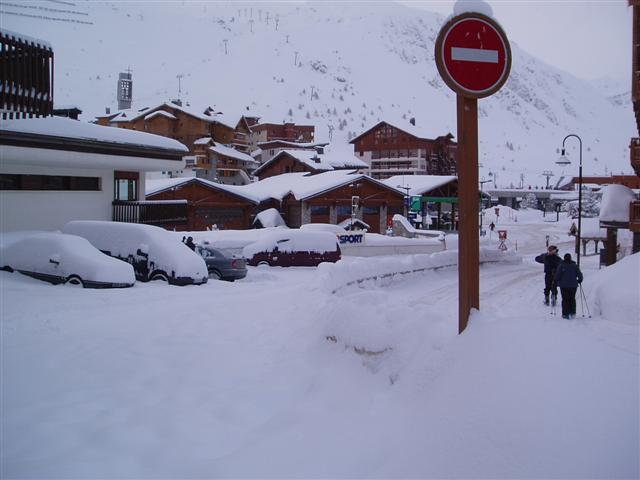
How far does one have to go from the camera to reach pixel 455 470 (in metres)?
3.88

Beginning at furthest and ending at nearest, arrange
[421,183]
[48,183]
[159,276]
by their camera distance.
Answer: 1. [421,183]
2. [48,183]
3. [159,276]

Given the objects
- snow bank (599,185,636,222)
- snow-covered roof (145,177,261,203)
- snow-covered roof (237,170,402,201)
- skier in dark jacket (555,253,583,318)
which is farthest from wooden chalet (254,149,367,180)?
skier in dark jacket (555,253,583,318)

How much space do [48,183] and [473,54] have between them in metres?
16.8

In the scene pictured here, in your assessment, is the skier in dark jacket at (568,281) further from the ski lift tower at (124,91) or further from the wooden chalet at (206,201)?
the ski lift tower at (124,91)

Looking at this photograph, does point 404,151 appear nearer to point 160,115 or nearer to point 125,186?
point 160,115

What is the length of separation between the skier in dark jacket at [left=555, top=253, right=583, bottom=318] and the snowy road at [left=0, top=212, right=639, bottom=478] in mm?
6662

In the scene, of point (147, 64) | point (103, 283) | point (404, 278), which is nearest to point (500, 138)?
point (147, 64)

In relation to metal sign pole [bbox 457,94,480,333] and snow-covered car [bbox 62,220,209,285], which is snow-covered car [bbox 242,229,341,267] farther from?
metal sign pole [bbox 457,94,480,333]

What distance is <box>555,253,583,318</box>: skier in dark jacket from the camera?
13.1m

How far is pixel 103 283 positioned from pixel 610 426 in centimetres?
1279

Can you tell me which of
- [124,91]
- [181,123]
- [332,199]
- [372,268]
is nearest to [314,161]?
[332,199]

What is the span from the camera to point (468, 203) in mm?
5895

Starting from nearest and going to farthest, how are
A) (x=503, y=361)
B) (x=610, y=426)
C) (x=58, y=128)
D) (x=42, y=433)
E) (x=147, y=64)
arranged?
(x=610, y=426) < (x=503, y=361) < (x=42, y=433) < (x=58, y=128) < (x=147, y=64)

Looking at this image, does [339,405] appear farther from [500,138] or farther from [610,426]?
[500,138]
